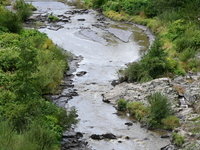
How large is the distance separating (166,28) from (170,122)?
1488 centimetres

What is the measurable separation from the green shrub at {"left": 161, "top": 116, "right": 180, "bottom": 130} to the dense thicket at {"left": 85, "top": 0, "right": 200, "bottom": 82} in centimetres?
409

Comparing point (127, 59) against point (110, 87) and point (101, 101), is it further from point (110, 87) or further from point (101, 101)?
point (101, 101)

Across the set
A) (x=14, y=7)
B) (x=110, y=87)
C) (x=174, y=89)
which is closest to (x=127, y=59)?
(x=110, y=87)

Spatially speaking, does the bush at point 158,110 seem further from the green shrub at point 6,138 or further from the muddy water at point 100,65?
the green shrub at point 6,138

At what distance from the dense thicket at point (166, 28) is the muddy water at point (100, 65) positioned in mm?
1470

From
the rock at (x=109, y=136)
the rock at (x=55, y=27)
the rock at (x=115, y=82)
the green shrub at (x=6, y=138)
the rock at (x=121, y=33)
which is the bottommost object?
the rock at (x=115, y=82)

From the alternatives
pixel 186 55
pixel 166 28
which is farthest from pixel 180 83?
pixel 166 28

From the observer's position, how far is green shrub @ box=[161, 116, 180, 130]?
1278 centimetres

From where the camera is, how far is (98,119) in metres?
13.8

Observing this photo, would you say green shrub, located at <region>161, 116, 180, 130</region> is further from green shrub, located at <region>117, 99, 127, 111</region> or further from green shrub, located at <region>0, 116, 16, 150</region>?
green shrub, located at <region>0, 116, 16, 150</region>

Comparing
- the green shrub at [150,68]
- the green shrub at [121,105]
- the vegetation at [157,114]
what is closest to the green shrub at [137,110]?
the vegetation at [157,114]

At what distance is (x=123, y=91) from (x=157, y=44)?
3609mm

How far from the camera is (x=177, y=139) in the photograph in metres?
11.6

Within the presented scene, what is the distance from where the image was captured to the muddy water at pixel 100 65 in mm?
12198
